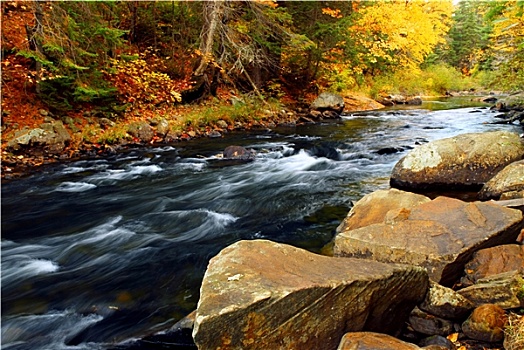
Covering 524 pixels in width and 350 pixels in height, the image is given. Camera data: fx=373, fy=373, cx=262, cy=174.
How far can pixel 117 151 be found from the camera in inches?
408

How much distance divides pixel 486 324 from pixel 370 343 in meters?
0.81

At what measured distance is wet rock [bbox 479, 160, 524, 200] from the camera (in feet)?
15.0

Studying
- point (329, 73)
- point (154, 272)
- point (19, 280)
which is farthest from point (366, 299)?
point (329, 73)

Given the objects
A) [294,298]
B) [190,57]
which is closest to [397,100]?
[190,57]

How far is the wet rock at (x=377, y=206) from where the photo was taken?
3.99 meters

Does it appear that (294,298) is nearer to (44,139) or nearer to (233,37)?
(44,139)

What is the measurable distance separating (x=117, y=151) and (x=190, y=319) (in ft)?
27.3

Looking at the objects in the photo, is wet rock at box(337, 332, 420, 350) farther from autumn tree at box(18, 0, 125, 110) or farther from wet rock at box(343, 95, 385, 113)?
wet rock at box(343, 95, 385, 113)

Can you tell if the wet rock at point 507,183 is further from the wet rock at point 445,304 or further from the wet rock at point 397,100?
the wet rock at point 397,100

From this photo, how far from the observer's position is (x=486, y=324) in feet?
7.38

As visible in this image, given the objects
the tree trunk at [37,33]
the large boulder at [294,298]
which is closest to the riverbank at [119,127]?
the tree trunk at [37,33]

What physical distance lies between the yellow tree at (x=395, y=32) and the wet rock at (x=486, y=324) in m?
16.2

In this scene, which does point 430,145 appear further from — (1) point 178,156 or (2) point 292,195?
(1) point 178,156

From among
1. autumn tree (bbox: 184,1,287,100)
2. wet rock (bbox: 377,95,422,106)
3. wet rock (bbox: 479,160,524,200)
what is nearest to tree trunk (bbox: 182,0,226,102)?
autumn tree (bbox: 184,1,287,100)
